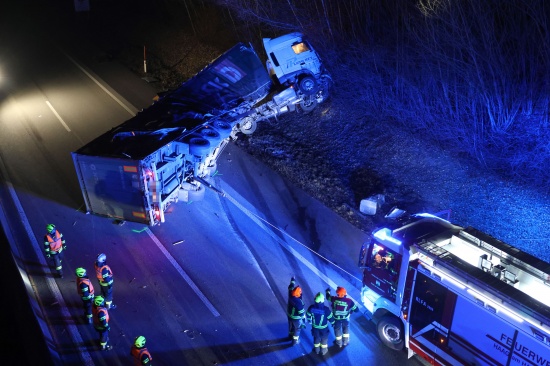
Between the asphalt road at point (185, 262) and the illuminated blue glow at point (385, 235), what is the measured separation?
2.11m

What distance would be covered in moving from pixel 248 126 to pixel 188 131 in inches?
166

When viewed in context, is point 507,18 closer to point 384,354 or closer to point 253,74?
point 253,74

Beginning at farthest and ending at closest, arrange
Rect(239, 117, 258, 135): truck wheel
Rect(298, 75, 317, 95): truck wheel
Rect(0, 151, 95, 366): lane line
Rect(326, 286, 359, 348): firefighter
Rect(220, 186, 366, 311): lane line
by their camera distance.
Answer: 1. Rect(298, 75, 317, 95): truck wheel
2. Rect(239, 117, 258, 135): truck wheel
3. Rect(220, 186, 366, 311): lane line
4. Rect(0, 151, 95, 366): lane line
5. Rect(326, 286, 359, 348): firefighter

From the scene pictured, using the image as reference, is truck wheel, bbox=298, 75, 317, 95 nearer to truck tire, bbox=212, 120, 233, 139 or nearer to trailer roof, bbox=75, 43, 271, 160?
trailer roof, bbox=75, 43, 271, 160

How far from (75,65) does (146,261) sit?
49.2ft

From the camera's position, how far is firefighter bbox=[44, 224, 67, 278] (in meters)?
10.4

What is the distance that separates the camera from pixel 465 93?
15289mm

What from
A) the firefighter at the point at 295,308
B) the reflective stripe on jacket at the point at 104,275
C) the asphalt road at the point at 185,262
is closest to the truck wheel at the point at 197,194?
the asphalt road at the point at 185,262

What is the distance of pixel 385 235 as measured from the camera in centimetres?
885

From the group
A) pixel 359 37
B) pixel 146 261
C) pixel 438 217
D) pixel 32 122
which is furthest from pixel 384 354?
pixel 32 122

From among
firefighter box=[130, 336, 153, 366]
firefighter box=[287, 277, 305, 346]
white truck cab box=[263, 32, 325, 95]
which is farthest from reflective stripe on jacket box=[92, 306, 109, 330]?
white truck cab box=[263, 32, 325, 95]

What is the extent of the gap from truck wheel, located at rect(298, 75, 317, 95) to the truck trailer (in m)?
0.03

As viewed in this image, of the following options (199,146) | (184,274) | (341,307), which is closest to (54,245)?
(184,274)

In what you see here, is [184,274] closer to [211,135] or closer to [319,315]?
[211,135]
